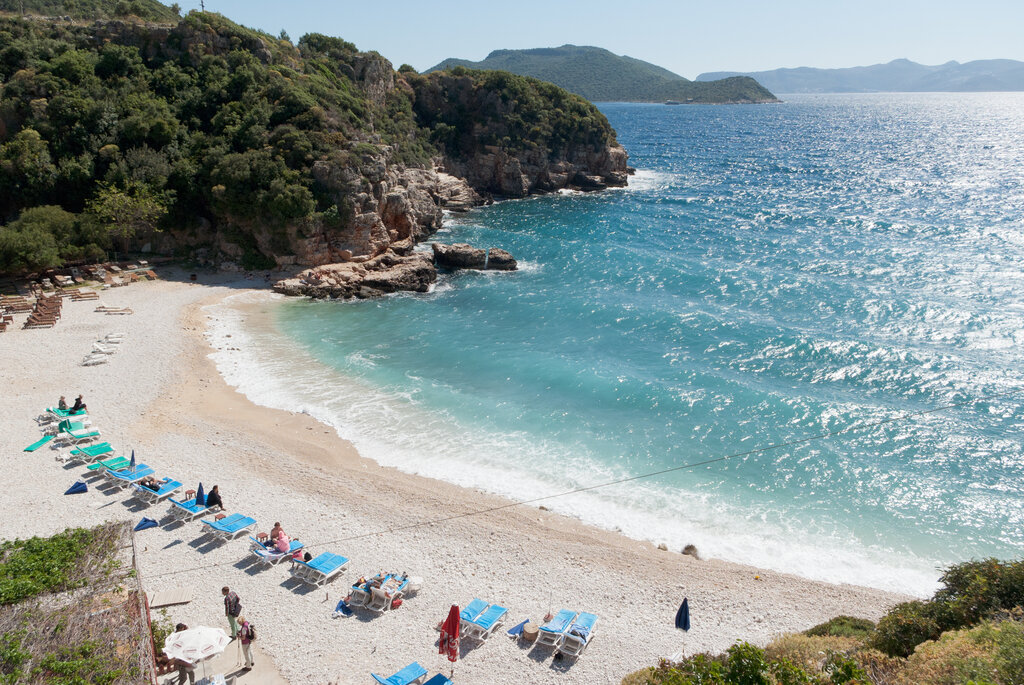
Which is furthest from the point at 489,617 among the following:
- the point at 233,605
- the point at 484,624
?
the point at 233,605

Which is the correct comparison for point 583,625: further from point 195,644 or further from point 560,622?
point 195,644

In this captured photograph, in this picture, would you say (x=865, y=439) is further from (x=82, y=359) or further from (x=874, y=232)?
(x=874, y=232)

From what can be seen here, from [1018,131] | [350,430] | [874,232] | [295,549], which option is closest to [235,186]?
[350,430]

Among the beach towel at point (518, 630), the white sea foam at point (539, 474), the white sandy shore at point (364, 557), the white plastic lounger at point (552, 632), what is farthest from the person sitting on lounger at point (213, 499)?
the white plastic lounger at point (552, 632)

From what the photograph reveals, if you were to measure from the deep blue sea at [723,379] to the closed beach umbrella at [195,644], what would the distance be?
9.50 m

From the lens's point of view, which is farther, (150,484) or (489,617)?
(150,484)

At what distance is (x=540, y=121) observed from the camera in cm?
7075

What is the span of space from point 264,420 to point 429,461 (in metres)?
6.89

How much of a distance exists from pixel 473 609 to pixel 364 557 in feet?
12.0

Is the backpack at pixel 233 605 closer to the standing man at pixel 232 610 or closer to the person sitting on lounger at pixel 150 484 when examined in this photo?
the standing man at pixel 232 610

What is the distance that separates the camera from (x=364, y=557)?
50.1 ft

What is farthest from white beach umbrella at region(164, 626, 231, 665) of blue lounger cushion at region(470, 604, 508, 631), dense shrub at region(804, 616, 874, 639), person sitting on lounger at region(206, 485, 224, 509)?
dense shrub at region(804, 616, 874, 639)

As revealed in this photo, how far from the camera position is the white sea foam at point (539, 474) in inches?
658

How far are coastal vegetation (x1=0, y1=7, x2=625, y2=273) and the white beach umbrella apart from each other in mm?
30865
